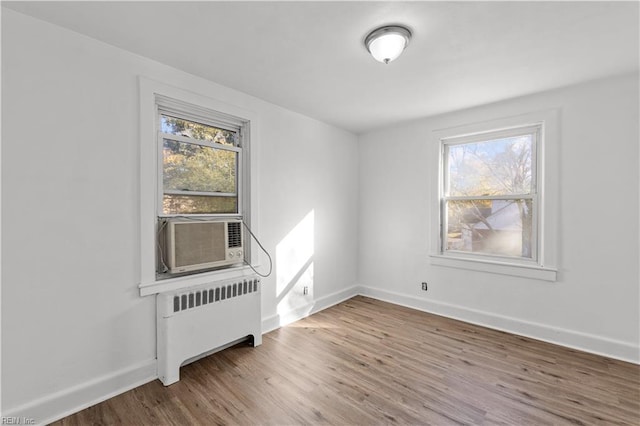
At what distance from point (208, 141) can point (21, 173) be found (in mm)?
1275

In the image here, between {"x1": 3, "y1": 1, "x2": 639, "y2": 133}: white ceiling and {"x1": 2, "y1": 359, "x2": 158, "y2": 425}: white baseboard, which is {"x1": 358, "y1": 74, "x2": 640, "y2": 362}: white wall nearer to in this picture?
{"x1": 3, "y1": 1, "x2": 639, "y2": 133}: white ceiling

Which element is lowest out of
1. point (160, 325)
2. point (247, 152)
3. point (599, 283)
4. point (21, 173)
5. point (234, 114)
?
point (160, 325)

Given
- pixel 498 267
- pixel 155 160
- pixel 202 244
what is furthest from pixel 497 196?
pixel 155 160

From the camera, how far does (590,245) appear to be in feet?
8.71

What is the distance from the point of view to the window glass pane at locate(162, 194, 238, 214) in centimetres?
243

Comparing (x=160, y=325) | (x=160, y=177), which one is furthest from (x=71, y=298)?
(x=160, y=177)

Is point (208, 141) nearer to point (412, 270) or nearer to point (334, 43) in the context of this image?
point (334, 43)

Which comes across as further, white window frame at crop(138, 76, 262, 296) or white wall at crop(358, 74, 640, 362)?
white wall at crop(358, 74, 640, 362)

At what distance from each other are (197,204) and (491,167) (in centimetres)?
319

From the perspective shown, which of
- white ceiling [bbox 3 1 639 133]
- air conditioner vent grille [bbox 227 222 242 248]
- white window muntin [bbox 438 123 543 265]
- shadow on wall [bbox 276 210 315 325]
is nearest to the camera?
white ceiling [bbox 3 1 639 133]

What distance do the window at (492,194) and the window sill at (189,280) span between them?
2.52 meters

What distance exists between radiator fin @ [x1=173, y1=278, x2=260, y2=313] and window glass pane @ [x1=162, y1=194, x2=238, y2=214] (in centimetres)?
70

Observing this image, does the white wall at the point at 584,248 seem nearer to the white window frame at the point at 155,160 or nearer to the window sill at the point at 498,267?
the window sill at the point at 498,267

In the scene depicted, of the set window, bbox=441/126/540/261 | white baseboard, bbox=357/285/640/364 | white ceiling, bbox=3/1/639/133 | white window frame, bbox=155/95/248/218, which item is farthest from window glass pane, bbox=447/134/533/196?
white window frame, bbox=155/95/248/218
